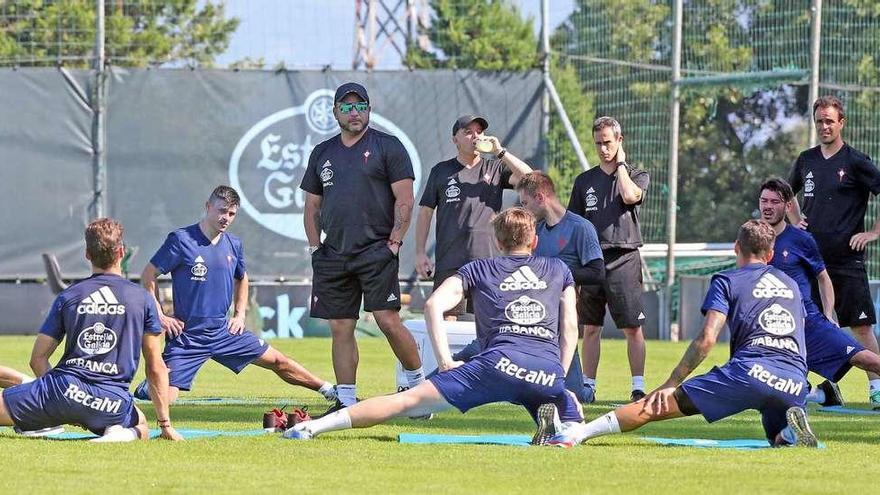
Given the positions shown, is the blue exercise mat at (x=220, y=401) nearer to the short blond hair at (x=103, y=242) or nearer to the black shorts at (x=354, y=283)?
the black shorts at (x=354, y=283)

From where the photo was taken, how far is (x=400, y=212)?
10109mm

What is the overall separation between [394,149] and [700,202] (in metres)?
36.1

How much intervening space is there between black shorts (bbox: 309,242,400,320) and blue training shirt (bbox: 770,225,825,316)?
267 centimetres

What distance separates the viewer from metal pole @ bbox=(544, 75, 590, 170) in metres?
20.8

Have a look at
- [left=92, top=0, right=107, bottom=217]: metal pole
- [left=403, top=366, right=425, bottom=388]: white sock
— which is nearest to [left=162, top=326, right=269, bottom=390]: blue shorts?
[left=403, top=366, right=425, bottom=388]: white sock

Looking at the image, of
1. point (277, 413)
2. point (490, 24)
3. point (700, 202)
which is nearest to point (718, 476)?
point (277, 413)

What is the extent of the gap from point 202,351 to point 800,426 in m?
4.42

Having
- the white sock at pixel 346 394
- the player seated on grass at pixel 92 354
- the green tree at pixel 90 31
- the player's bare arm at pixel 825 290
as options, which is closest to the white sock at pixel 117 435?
the player seated on grass at pixel 92 354

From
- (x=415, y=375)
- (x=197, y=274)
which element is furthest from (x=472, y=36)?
(x=415, y=375)

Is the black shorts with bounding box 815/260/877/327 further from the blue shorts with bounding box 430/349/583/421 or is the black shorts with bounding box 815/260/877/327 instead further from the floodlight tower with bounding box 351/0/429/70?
the floodlight tower with bounding box 351/0/429/70

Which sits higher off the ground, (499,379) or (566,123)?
(566,123)

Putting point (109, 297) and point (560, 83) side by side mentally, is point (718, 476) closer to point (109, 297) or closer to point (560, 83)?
point (109, 297)

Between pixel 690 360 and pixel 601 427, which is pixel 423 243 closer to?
pixel 601 427

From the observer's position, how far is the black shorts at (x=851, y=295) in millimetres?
11531
